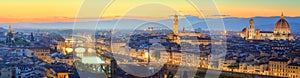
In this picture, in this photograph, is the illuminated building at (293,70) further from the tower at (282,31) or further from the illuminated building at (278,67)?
the tower at (282,31)

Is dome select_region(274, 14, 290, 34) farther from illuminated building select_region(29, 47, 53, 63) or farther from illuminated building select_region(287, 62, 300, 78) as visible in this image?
illuminated building select_region(287, 62, 300, 78)

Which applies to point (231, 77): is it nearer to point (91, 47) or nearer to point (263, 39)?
point (91, 47)

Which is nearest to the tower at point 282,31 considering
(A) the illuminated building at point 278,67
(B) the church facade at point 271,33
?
(B) the church facade at point 271,33

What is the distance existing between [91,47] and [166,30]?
2.95m

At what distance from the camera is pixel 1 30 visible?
13086 millimetres

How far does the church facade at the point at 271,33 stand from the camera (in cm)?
1824

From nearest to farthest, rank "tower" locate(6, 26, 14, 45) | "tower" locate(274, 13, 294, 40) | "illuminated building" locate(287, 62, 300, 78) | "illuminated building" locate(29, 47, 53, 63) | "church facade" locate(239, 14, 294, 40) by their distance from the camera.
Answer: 1. "illuminated building" locate(287, 62, 300, 78)
2. "illuminated building" locate(29, 47, 53, 63)
3. "tower" locate(6, 26, 14, 45)
4. "tower" locate(274, 13, 294, 40)
5. "church facade" locate(239, 14, 294, 40)

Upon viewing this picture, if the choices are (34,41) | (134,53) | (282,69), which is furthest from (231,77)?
(34,41)

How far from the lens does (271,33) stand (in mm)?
19031

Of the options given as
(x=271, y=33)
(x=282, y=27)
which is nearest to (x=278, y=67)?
(x=282, y=27)

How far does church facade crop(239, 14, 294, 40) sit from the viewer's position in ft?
59.8

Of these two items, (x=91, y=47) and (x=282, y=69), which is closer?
(x=282, y=69)

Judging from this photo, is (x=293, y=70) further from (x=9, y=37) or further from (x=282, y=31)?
(x=282, y=31)

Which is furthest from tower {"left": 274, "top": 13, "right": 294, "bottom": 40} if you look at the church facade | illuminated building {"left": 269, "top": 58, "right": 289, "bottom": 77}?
illuminated building {"left": 269, "top": 58, "right": 289, "bottom": 77}
